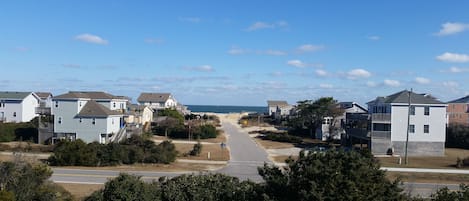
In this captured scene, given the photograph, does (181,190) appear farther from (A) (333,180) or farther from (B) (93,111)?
(B) (93,111)

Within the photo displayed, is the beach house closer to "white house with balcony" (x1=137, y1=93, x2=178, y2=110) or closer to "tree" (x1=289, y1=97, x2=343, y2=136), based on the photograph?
"white house with balcony" (x1=137, y1=93, x2=178, y2=110)

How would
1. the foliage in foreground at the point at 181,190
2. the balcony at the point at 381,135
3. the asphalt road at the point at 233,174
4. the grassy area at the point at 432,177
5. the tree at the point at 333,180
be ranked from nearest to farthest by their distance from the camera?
the tree at the point at 333,180 < the foliage in foreground at the point at 181,190 < the asphalt road at the point at 233,174 < the grassy area at the point at 432,177 < the balcony at the point at 381,135

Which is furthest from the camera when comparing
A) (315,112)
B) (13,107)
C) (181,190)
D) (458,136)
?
(13,107)

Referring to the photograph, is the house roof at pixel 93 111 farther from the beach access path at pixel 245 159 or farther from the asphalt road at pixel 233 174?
the asphalt road at pixel 233 174

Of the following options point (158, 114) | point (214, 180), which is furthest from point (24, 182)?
point (158, 114)

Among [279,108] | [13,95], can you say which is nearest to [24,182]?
[13,95]

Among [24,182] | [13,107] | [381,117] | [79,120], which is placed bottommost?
[24,182]

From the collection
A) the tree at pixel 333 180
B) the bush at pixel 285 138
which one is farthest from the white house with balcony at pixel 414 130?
the tree at pixel 333 180

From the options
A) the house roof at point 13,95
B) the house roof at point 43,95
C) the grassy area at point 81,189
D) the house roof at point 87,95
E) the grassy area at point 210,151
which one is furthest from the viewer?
the house roof at point 43,95
